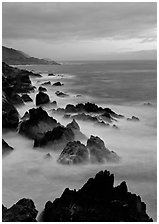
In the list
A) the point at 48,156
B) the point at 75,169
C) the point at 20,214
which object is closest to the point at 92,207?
the point at 20,214

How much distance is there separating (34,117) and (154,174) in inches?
270

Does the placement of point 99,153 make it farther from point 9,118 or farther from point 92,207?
point 9,118

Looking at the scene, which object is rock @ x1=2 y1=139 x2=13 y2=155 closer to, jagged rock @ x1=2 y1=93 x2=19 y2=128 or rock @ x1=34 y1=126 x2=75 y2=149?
rock @ x1=34 y1=126 x2=75 y2=149

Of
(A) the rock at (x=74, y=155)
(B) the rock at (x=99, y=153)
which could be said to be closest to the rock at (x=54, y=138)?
(A) the rock at (x=74, y=155)

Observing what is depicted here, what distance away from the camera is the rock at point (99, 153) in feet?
37.4

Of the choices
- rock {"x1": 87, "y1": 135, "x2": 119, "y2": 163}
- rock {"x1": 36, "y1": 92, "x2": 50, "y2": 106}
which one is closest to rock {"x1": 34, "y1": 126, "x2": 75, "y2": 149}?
rock {"x1": 87, "y1": 135, "x2": 119, "y2": 163}

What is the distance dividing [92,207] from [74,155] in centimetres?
408

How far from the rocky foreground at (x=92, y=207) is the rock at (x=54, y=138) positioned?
16.3ft

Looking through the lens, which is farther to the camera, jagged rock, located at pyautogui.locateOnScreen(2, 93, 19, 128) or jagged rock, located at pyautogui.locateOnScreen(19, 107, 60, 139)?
jagged rock, located at pyautogui.locateOnScreen(2, 93, 19, 128)

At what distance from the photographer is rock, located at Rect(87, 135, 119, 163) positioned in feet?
37.4

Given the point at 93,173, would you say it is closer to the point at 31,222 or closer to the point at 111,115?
the point at 31,222

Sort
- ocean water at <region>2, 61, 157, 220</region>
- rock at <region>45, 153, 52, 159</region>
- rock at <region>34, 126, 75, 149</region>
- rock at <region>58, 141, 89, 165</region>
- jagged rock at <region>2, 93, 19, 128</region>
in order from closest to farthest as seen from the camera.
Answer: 1. ocean water at <region>2, 61, 157, 220</region>
2. rock at <region>58, 141, 89, 165</region>
3. rock at <region>45, 153, 52, 159</region>
4. rock at <region>34, 126, 75, 149</region>
5. jagged rock at <region>2, 93, 19, 128</region>

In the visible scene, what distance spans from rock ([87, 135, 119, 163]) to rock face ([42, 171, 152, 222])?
11.3 ft

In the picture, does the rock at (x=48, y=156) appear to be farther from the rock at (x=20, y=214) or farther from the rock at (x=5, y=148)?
the rock at (x=20, y=214)
